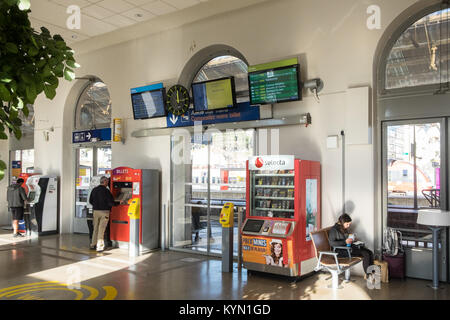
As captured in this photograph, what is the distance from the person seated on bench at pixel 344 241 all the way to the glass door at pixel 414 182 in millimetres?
715

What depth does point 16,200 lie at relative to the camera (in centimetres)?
945

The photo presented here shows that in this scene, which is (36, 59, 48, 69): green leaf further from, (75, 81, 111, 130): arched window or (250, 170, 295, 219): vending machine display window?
(75, 81, 111, 130): arched window

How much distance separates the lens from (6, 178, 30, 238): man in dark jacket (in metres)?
9.45

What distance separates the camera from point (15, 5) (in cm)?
132

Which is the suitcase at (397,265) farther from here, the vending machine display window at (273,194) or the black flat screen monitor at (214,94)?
the black flat screen monitor at (214,94)

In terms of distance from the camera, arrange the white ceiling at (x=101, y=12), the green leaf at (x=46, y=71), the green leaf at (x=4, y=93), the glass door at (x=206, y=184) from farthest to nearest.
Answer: the glass door at (x=206, y=184)
the white ceiling at (x=101, y=12)
the green leaf at (x=46, y=71)
the green leaf at (x=4, y=93)

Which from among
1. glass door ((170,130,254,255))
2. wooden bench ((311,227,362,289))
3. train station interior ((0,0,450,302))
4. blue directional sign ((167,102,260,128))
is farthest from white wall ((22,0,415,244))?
wooden bench ((311,227,362,289))

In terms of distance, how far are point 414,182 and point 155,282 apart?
4.19m

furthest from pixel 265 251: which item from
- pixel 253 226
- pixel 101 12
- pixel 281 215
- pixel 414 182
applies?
pixel 101 12

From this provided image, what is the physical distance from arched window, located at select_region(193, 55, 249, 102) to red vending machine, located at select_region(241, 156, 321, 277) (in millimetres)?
1985

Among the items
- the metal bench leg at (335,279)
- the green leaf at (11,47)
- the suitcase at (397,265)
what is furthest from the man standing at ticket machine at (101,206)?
the green leaf at (11,47)

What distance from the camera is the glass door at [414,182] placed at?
18.4 feet
